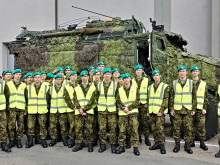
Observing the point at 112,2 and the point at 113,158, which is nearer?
the point at 113,158

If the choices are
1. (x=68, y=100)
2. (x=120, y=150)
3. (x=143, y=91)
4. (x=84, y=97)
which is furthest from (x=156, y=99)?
(x=68, y=100)

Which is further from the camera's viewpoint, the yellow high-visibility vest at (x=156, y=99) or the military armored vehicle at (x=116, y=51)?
the military armored vehicle at (x=116, y=51)

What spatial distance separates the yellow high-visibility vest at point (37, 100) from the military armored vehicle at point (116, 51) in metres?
1.96

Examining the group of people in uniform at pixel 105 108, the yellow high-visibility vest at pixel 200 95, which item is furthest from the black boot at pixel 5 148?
the yellow high-visibility vest at pixel 200 95

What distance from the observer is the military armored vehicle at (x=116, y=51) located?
6.80 metres

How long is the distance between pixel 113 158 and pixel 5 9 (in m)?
12.1

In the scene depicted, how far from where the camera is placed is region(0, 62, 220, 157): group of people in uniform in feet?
18.6

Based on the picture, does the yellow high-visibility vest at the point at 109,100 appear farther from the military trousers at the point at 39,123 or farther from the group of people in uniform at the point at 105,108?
the military trousers at the point at 39,123

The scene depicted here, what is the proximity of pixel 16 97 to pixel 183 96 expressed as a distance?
12.3 ft

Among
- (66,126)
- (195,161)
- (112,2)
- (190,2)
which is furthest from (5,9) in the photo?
(195,161)

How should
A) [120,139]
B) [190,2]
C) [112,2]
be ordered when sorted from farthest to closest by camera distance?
[112,2]
[190,2]
[120,139]

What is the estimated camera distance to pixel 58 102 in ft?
21.1

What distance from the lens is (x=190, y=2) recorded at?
12.8 meters

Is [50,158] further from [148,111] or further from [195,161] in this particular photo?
[195,161]
